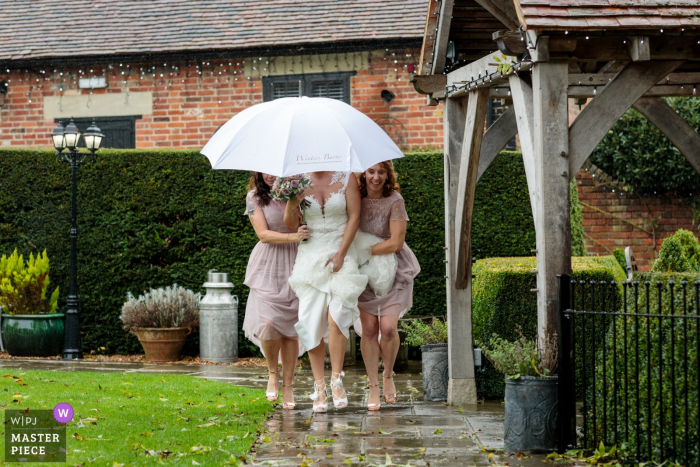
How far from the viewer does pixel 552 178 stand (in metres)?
4.85

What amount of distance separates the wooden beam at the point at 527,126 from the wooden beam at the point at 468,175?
0.61 meters

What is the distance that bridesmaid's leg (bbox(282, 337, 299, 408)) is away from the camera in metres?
6.14

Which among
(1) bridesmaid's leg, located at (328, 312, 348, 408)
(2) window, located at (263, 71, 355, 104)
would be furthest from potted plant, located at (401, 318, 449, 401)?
(2) window, located at (263, 71, 355, 104)

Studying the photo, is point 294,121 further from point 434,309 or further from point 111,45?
point 111,45

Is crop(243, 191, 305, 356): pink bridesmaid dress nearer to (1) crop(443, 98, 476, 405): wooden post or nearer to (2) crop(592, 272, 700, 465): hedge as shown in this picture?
(1) crop(443, 98, 476, 405): wooden post

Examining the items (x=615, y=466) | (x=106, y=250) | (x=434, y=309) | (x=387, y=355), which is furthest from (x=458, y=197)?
(x=106, y=250)

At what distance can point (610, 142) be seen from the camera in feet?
38.9

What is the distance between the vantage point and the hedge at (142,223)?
948 centimetres

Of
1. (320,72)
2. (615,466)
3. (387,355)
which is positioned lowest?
(615,466)

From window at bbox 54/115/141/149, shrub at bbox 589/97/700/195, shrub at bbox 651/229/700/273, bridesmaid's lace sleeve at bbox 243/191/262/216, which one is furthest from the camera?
window at bbox 54/115/141/149

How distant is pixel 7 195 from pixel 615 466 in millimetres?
8272

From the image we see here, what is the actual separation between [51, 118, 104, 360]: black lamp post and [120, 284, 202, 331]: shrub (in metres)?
0.66

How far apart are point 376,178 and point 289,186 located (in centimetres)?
77

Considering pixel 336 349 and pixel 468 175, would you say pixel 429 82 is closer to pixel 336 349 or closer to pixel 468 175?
pixel 468 175
